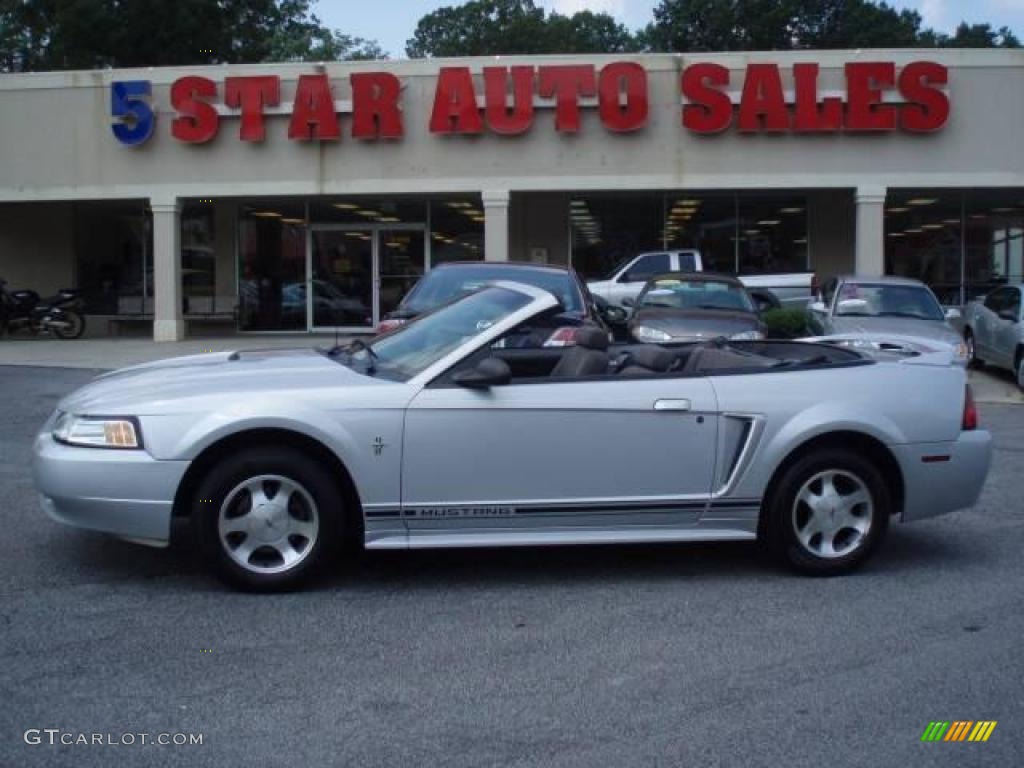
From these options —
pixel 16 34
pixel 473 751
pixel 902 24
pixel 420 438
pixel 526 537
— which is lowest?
pixel 473 751

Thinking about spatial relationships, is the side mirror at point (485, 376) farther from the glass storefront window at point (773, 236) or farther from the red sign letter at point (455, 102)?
the glass storefront window at point (773, 236)

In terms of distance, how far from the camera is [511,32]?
63125mm

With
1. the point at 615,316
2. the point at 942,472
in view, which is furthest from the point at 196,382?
the point at 615,316

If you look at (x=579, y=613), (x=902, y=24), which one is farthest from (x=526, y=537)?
(x=902, y=24)

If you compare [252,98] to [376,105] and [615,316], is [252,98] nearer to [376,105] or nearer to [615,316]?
[376,105]

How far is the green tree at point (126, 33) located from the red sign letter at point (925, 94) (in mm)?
27649

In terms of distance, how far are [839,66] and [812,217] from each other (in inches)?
151

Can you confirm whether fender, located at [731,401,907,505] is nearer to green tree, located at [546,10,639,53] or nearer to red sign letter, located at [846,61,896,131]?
red sign letter, located at [846,61,896,131]

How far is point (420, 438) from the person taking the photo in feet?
19.1

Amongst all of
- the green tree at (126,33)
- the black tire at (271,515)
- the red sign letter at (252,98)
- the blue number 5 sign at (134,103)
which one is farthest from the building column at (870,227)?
the green tree at (126,33)

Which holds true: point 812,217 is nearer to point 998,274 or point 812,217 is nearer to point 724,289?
point 998,274

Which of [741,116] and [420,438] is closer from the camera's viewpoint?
[420,438]

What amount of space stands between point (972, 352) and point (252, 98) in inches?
528

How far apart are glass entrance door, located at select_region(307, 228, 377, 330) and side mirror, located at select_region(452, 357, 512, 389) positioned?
1948 cm
